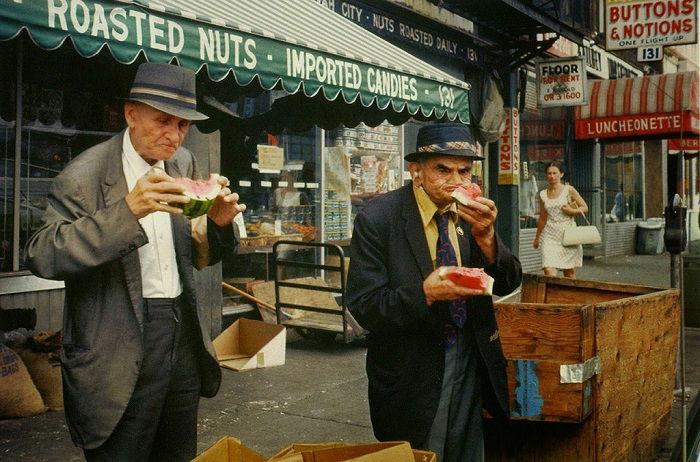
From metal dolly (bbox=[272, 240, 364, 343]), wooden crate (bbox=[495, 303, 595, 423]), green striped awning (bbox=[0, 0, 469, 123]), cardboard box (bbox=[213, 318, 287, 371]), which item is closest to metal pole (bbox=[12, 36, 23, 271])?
cardboard box (bbox=[213, 318, 287, 371])

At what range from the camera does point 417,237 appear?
3.09m

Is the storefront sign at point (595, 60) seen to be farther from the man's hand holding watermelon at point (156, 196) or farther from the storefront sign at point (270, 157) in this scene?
the man's hand holding watermelon at point (156, 196)

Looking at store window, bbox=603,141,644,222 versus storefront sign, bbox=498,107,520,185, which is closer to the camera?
storefront sign, bbox=498,107,520,185

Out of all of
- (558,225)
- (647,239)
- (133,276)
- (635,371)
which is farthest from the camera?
(647,239)

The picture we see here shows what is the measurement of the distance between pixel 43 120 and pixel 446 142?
16.2 feet

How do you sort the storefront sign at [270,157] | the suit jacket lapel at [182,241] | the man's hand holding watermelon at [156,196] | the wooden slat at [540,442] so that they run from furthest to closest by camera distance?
the storefront sign at [270,157] → the wooden slat at [540,442] → the suit jacket lapel at [182,241] → the man's hand holding watermelon at [156,196]

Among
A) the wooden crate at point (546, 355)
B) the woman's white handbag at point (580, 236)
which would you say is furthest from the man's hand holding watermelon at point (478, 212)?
the woman's white handbag at point (580, 236)

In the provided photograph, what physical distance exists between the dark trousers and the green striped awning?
1.86m

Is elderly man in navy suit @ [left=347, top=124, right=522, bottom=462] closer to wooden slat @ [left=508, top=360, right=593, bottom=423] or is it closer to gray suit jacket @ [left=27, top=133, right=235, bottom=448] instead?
wooden slat @ [left=508, top=360, right=593, bottom=423]

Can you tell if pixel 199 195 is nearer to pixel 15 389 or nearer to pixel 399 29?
pixel 15 389

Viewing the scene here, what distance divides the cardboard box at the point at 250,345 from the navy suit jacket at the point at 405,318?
14.0 feet

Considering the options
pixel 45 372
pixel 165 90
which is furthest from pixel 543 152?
pixel 165 90

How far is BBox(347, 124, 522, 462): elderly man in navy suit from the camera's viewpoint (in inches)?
118

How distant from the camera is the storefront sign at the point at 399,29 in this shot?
33.1 feet
